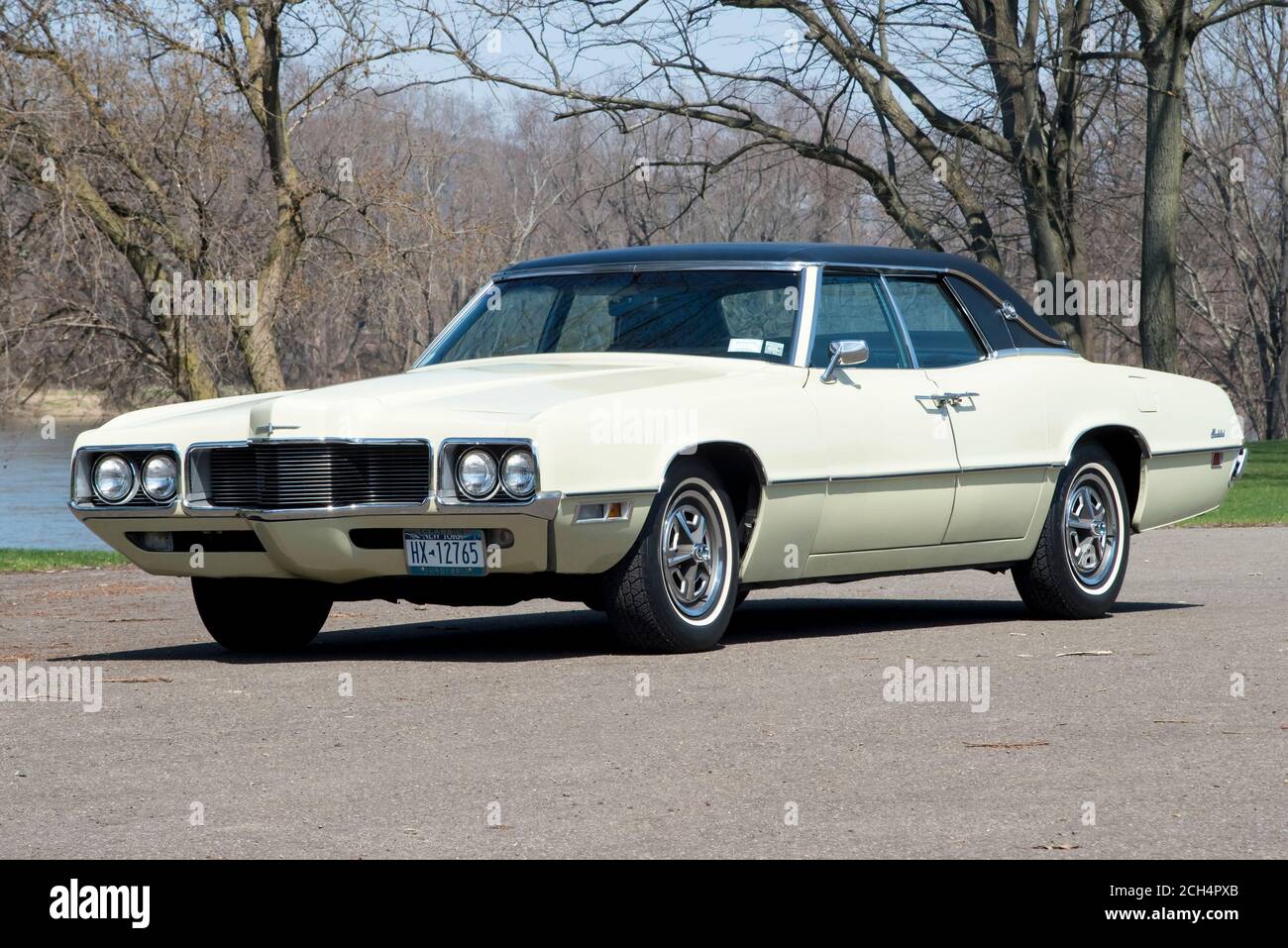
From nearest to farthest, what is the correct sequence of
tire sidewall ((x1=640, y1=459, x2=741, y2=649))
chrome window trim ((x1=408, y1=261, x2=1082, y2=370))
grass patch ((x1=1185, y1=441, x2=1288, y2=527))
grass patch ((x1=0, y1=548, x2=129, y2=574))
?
1. tire sidewall ((x1=640, y1=459, x2=741, y2=649))
2. chrome window trim ((x1=408, y1=261, x2=1082, y2=370))
3. grass patch ((x1=0, y1=548, x2=129, y2=574))
4. grass patch ((x1=1185, y1=441, x2=1288, y2=527))

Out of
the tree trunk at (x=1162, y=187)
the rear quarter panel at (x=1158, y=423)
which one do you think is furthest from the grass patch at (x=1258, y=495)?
the rear quarter panel at (x=1158, y=423)

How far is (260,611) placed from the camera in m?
8.92

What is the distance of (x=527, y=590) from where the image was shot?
7965 millimetres

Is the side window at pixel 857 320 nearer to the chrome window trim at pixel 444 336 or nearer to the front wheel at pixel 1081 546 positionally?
the front wheel at pixel 1081 546

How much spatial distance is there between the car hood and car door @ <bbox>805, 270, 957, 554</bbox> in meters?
0.39

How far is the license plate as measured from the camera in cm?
768

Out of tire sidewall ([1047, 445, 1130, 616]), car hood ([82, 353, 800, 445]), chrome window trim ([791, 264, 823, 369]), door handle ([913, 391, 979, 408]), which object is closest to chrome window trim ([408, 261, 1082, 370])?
chrome window trim ([791, 264, 823, 369])

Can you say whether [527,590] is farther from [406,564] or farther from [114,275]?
[114,275]

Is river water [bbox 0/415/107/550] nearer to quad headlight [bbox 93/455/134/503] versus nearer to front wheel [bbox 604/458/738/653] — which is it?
quad headlight [bbox 93/455/134/503]

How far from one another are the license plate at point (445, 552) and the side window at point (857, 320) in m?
2.11

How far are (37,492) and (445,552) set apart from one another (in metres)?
26.1

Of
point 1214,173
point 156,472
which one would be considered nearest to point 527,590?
point 156,472

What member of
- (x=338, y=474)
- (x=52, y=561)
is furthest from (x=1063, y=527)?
(x=52, y=561)
